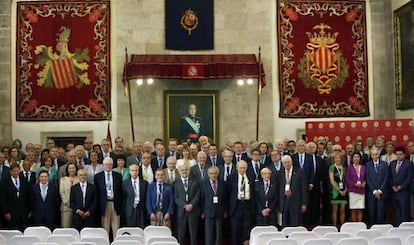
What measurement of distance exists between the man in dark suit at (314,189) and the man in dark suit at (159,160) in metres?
2.45

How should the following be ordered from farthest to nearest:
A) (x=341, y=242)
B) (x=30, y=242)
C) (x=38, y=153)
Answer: (x=38, y=153) < (x=30, y=242) < (x=341, y=242)

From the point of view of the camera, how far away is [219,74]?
48.7 ft

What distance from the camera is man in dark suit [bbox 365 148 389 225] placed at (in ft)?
36.4

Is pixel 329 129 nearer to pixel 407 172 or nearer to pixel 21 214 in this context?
pixel 407 172

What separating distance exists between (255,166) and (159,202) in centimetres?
166

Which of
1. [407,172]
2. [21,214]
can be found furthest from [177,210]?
[407,172]

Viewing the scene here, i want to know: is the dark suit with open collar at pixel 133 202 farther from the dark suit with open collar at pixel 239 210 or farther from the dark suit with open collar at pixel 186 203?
the dark suit with open collar at pixel 239 210

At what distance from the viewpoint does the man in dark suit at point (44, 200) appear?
1034 cm

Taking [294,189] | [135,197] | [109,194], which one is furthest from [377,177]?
[109,194]

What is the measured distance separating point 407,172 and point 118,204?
4.76m

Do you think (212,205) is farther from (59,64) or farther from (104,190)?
(59,64)

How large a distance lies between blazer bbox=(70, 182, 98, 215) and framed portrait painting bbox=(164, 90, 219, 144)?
5360mm

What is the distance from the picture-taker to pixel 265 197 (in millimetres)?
10250

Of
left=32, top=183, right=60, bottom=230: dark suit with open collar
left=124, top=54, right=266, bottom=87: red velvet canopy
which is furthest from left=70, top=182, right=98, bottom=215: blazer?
left=124, top=54, right=266, bottom=87: red velvet canopy
